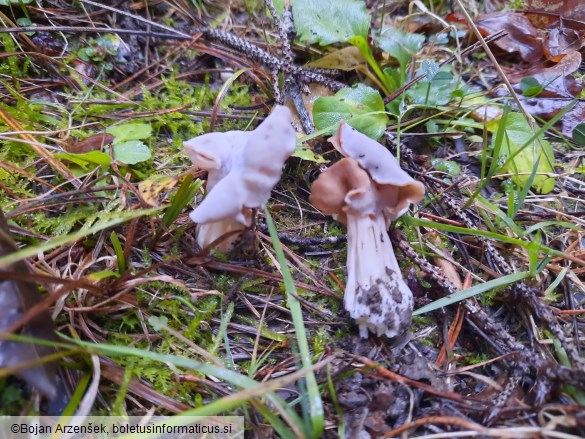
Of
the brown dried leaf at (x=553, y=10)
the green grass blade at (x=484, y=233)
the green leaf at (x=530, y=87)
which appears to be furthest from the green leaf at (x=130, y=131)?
the brown dried leaf at (x=553, y=10)

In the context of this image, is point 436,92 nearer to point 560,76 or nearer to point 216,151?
point 560,76

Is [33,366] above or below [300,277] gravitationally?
above

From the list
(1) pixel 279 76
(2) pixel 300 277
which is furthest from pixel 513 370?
(1) pixel 279 76

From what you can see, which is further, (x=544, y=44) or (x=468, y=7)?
(x=468, y=7)

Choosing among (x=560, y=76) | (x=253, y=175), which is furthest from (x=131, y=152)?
(x=560, y=76)

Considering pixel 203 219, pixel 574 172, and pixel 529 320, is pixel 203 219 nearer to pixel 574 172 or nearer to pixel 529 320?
pixel 529 320

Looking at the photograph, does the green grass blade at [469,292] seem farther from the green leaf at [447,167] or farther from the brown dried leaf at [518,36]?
the brown dried leaf at [518,36]

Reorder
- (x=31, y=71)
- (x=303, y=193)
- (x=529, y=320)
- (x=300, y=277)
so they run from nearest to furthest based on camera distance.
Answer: (x=529, y=320) → (x=300, y=277) → (x=303, y=193) → (x=31, y=71)
